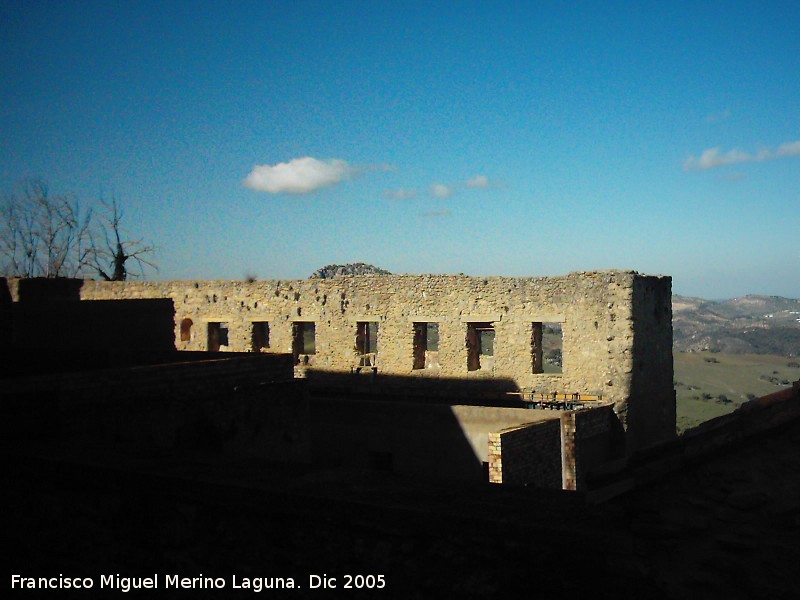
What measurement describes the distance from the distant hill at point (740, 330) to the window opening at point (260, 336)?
33.9 metres

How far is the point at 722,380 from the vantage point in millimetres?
51844

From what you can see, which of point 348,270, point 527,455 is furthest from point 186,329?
point 348,270

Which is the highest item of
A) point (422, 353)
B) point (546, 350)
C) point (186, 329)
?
point (186, 329)

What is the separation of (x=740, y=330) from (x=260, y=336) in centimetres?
8512

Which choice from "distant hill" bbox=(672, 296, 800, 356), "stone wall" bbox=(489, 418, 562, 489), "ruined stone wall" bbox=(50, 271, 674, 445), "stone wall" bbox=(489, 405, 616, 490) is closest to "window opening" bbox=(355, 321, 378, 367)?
"ruined stone wall" bbox=(50, 271, 674, 445)

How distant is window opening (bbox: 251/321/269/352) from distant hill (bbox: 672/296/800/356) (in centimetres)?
3386

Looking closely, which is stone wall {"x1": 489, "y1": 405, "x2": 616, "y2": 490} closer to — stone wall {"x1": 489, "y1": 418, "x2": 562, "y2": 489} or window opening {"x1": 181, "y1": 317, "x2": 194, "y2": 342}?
stone wall {"x1": 489, "y1": 418, "x2": 562, "y2": 489}

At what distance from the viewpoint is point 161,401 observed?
8039 mm

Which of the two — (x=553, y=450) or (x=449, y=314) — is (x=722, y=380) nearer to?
(x=449, y=314)

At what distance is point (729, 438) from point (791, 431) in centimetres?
38

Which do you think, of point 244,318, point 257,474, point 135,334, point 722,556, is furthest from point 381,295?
point 722,556

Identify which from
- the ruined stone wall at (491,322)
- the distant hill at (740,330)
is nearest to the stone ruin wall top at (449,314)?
the ruined stone wall at (491,322)

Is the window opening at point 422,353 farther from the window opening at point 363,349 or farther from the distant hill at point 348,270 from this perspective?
the distant hill at point 348,270

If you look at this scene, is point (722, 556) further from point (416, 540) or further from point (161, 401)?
point (161, 401)
